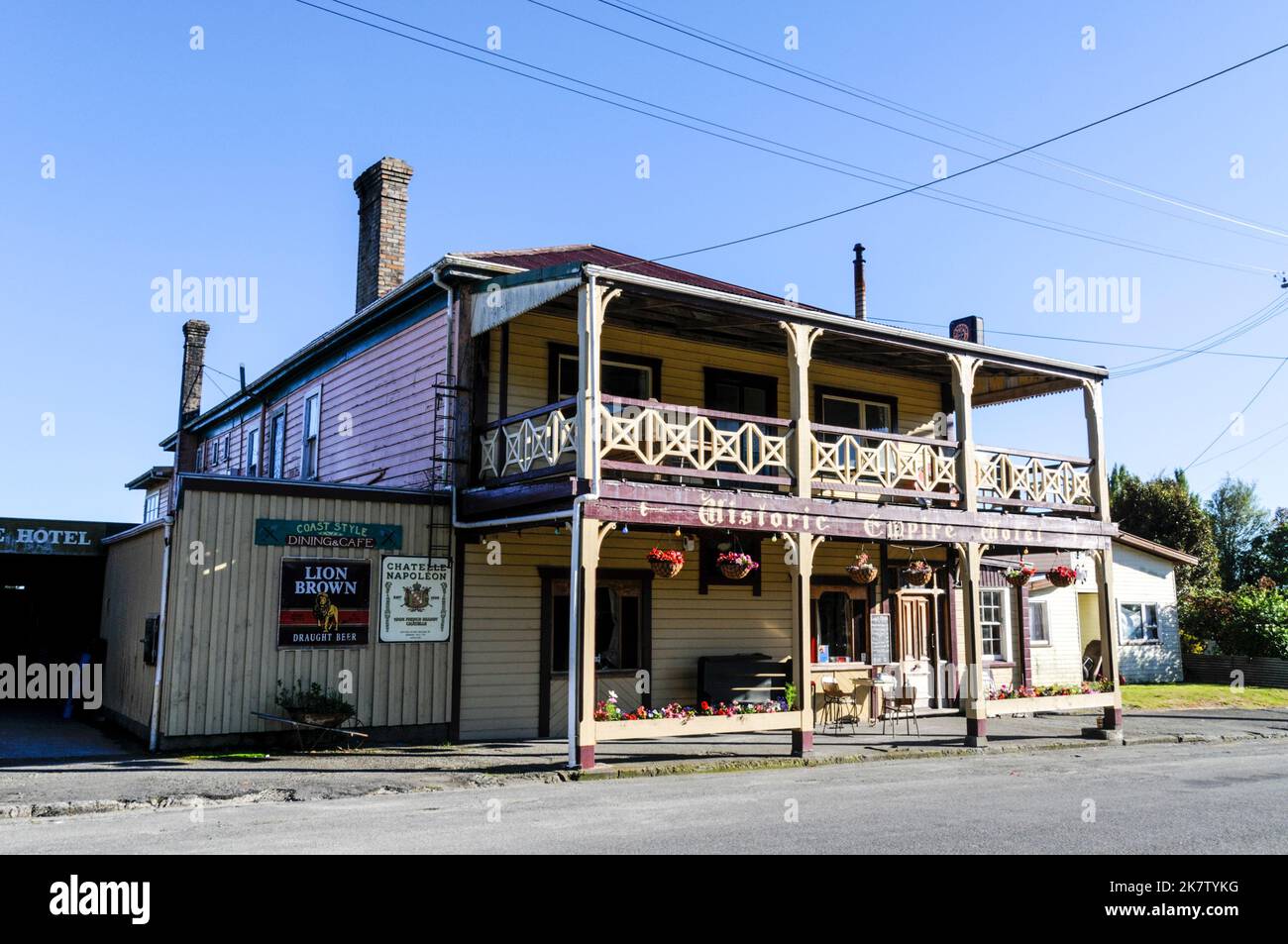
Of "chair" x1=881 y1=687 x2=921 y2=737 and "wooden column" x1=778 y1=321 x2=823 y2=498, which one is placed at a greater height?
"wooden column" x1=778 y1=321 x2=823 y2=498

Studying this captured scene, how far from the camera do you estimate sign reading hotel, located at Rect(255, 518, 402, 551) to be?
13.8 m

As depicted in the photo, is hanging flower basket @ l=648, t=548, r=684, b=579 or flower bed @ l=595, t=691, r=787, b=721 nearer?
flower bed @ l=595, t=691, r=787, b=721

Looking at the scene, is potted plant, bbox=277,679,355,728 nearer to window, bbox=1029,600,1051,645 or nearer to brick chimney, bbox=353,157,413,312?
brick chimney, bbox=353,157,413,312

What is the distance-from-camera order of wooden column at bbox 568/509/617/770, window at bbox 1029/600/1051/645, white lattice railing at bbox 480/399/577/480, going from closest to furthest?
wooden column at bbox 568/509/617/770 → white lattice railing at bbox 480/399/577/480 → window at bbox 1029/600/1051/645

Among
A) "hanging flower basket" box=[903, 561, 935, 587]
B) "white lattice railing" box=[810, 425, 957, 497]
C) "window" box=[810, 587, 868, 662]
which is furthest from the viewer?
"window" box=[810, 587, 868, 662]

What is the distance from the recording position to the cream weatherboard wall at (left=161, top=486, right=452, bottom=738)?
13.1 metres

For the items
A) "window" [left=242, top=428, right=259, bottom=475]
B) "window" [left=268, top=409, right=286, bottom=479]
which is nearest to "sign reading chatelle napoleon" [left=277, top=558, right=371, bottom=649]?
"window" [left=268, top=409, right=286, bottom=479]

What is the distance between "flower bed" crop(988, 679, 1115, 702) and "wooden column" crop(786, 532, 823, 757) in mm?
3974

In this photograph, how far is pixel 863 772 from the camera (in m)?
12.7

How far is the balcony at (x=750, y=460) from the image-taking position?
1337cm

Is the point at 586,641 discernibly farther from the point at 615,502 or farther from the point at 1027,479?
the point at 1027,479

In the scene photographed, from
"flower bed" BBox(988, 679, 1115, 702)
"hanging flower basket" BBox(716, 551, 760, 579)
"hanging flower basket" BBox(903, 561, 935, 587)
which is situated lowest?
"flower bed" BBox(988, 679, 1115, 702)
